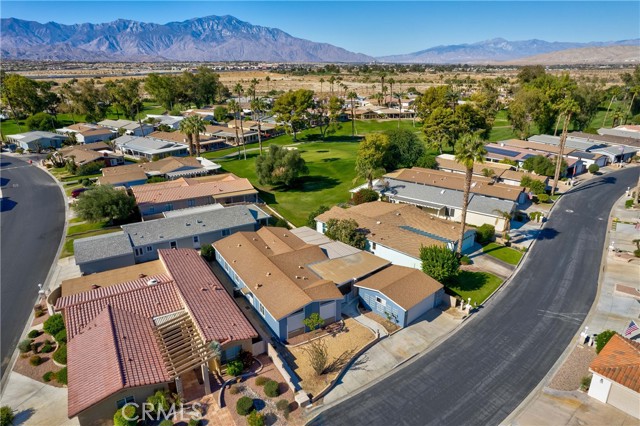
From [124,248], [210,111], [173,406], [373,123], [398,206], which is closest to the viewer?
[173,406]

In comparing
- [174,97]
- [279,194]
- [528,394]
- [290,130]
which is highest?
[174,97]

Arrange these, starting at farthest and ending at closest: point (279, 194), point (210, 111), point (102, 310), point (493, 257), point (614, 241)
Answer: point (210, 111), point (279, 194), point (614, 241), point (493, 257), point (102, 310)

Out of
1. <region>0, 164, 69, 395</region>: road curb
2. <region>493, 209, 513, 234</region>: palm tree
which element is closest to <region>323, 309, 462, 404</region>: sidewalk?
<region>493, 209, 513, 234</region>: palm tree

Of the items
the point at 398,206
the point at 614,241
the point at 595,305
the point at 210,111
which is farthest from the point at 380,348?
the point at 210,111

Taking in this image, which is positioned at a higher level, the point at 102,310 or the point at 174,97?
the point at 174,97

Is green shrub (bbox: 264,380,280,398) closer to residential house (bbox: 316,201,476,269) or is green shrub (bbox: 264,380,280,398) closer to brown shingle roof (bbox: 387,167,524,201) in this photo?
residential house (bbox: 316,201,476,269)

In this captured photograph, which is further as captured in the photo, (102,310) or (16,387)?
(102,310)

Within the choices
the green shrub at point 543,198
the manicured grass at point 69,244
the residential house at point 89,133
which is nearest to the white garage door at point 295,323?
the manicured grass at point 69,244

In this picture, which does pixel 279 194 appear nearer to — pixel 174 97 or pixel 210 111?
pixel 210 111
